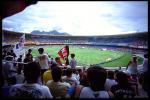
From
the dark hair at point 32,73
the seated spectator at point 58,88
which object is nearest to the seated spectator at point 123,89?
the seated spectator at point 58,88

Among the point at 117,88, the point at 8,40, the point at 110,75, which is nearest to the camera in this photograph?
the point at 117,88

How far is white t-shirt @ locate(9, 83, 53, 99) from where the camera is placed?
9.57ft

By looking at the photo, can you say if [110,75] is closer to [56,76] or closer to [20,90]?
[56,76]

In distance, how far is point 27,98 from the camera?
9.53 ft

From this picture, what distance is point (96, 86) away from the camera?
9.69 ft

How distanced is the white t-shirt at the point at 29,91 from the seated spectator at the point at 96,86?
1.51ft

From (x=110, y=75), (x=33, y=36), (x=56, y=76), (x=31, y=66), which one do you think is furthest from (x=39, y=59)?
(x=33, y=36)

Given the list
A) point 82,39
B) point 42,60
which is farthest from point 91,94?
point 82,39

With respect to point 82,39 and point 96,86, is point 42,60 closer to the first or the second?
point 96,86

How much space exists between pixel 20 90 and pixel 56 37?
43.2 meters

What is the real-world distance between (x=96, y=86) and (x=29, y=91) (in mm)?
817

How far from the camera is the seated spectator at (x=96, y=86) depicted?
2.88 m

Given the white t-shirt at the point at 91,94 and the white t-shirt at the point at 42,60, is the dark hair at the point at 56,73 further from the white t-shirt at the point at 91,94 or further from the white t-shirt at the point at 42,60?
the white t-shirt at the point at 42,60

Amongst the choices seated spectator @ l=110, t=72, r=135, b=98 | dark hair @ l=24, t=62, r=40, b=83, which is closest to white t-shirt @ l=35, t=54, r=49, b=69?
seated spectator @ l=110, t=72, r=135, b=98
